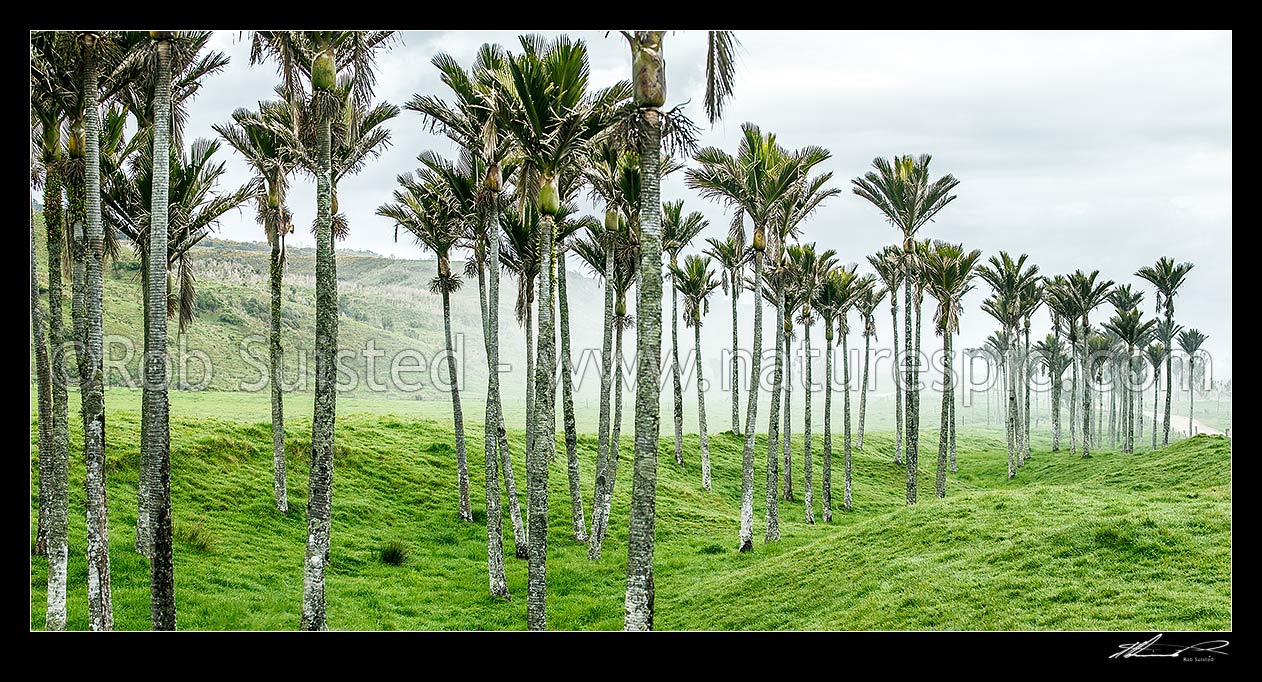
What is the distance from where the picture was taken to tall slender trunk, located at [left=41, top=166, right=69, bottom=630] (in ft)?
46.4

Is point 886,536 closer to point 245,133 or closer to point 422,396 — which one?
point 245,133

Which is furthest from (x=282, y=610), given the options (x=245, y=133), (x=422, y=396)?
(x=422, y=396)

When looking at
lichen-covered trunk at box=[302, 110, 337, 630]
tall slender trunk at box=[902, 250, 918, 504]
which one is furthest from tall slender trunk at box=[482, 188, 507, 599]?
tall slender trunk at box=[902, 250, 918, 504]

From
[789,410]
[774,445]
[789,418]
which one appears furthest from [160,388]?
[789,418]

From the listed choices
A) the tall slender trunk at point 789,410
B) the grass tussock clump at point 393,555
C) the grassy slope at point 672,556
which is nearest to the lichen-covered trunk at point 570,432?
the grassy slope at point 672,556

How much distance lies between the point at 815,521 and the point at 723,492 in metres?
6.04

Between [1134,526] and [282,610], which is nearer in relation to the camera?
[1134,526]

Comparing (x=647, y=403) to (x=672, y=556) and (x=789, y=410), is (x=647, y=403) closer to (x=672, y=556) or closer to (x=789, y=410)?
(x=672, y=556)

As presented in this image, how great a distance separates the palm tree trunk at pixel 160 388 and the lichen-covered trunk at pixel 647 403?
8.06 m

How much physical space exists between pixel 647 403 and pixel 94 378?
10289 millimetres

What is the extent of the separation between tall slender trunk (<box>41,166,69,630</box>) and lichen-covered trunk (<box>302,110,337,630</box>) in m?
4.20

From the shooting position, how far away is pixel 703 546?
28609 mm

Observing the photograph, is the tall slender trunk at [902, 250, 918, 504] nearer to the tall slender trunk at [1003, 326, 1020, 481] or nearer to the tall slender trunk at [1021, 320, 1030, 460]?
the tall slender trunk at [1003, 326, 1020, 481]
